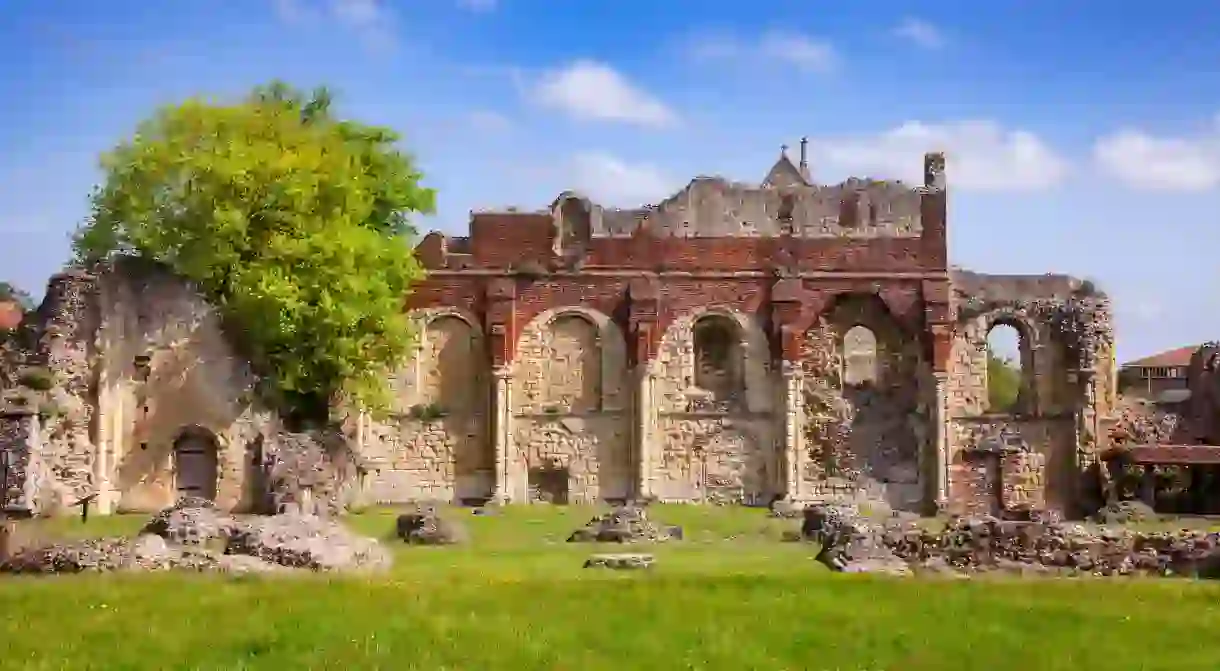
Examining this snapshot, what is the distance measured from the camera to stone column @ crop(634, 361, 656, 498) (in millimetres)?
34406

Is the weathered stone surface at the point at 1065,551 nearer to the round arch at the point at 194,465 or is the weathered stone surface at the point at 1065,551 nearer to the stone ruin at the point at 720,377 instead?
the round arch at the point at 194,465

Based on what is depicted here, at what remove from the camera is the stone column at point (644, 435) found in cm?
3441

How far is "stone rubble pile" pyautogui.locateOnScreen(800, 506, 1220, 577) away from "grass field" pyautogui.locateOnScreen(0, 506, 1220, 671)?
1213 millimetres

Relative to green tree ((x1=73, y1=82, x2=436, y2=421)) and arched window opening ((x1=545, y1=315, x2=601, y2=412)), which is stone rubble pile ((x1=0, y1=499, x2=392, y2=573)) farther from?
arched window opening ((x1=545, y1=315, x2=601, y2=412))

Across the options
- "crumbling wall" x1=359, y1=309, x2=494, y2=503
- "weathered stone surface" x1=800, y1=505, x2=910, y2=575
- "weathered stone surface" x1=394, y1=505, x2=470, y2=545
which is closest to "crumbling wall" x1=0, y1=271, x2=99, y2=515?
"weathered stone surface" x1=394, y1=505, x2=470, y2=545

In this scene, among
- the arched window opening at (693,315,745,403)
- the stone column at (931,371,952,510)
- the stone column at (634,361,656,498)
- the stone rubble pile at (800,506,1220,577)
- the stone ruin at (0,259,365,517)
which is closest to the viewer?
the stone rubble pile at (800,506,1220,577)

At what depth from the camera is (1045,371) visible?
3591cm

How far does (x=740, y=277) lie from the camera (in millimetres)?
35406

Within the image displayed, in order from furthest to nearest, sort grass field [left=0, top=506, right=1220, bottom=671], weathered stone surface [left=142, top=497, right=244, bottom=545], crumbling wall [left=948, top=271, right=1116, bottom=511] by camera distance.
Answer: crumbling wall [left=948, top=271, right=1116, bottom=511], weathered stone surface [left=142, top=497, right=244, bottom=545], grass field [left=0, top=506, right=1220, bottom=671]

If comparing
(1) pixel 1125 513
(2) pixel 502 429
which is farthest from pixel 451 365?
(1) pixel 1125 513

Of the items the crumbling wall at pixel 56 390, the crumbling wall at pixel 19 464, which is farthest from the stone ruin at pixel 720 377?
the crumbling wall at pixel 19 464

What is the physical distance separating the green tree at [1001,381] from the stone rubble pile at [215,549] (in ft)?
171

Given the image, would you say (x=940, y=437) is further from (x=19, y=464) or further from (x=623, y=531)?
(x=19, y=464)

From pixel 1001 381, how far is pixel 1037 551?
56.1 meters
